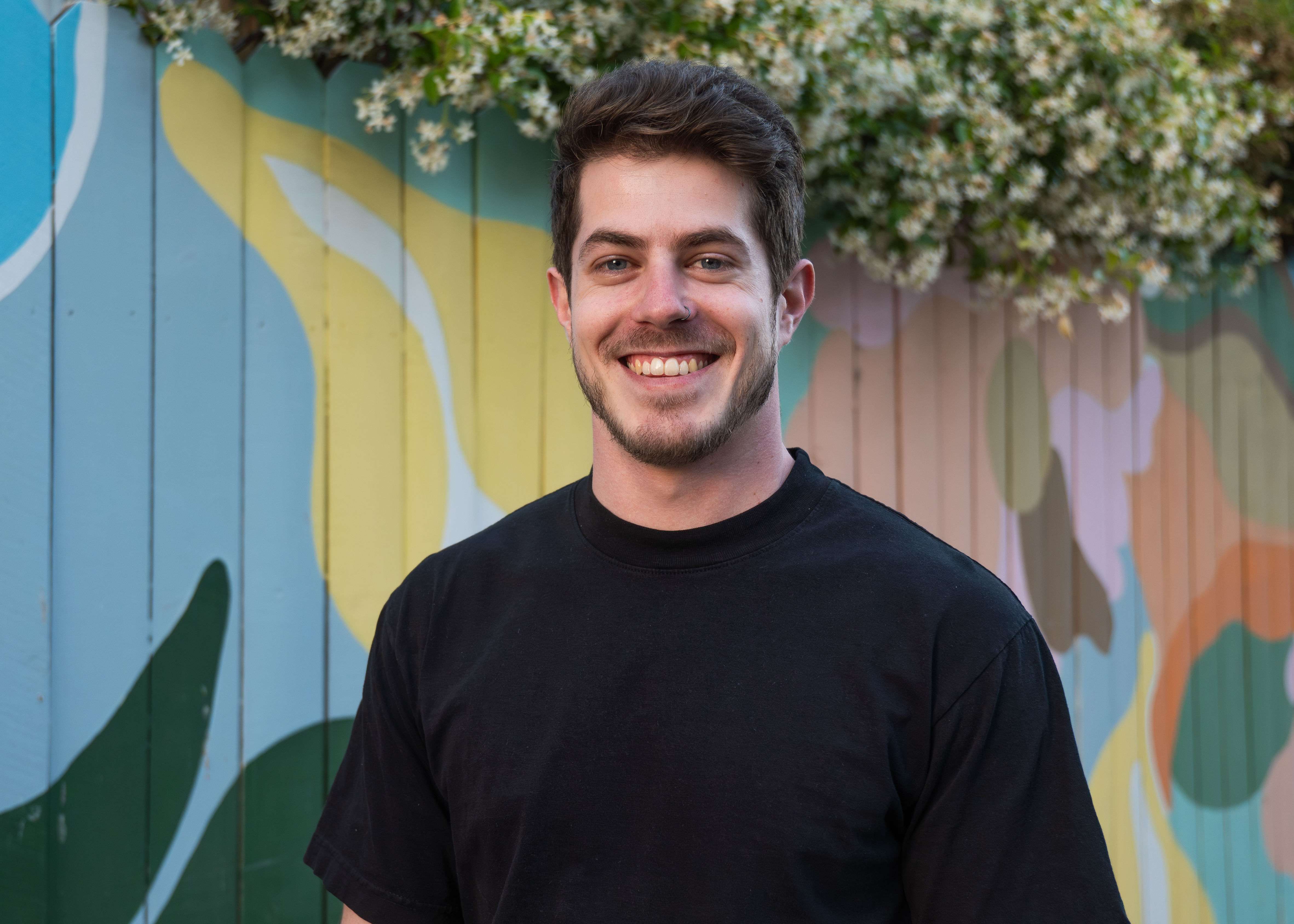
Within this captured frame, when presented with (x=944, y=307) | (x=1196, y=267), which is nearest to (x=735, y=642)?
(x=944, y=307)

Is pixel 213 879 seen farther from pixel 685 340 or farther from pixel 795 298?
pixel 795 298

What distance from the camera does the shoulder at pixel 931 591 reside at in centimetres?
143

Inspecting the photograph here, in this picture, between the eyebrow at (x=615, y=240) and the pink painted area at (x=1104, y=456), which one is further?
the pink painted area at (x=1104, y=456)

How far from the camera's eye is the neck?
160 cm

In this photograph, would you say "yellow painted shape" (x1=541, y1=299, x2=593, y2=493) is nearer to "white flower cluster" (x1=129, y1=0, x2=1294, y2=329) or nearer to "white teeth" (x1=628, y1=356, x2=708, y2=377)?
"white flower cluster" (x1=129, y1=0, x2=1294, y2=329)

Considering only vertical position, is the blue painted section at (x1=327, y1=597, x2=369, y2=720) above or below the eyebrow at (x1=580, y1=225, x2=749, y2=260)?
below

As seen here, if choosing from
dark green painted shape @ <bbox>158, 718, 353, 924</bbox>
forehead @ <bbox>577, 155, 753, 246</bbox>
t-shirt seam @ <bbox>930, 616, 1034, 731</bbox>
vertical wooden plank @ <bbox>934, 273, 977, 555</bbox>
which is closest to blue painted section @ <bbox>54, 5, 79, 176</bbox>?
forehead @ <bbox>577, 155, 753, 246</bbox>

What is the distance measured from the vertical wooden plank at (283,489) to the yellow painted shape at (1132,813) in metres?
2.69

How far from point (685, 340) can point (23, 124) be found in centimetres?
147

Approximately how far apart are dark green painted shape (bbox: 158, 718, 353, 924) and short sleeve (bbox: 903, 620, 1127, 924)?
1.47 m

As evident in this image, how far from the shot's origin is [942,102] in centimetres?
281

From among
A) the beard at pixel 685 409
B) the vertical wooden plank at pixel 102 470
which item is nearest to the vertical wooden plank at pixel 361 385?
the vertical wooden plank at pixel 102 470

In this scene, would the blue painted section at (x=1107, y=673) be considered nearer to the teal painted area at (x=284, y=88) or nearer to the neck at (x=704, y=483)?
the neck at (x=704, y=483)

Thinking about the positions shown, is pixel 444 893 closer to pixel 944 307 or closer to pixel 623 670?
pixel 623 670
